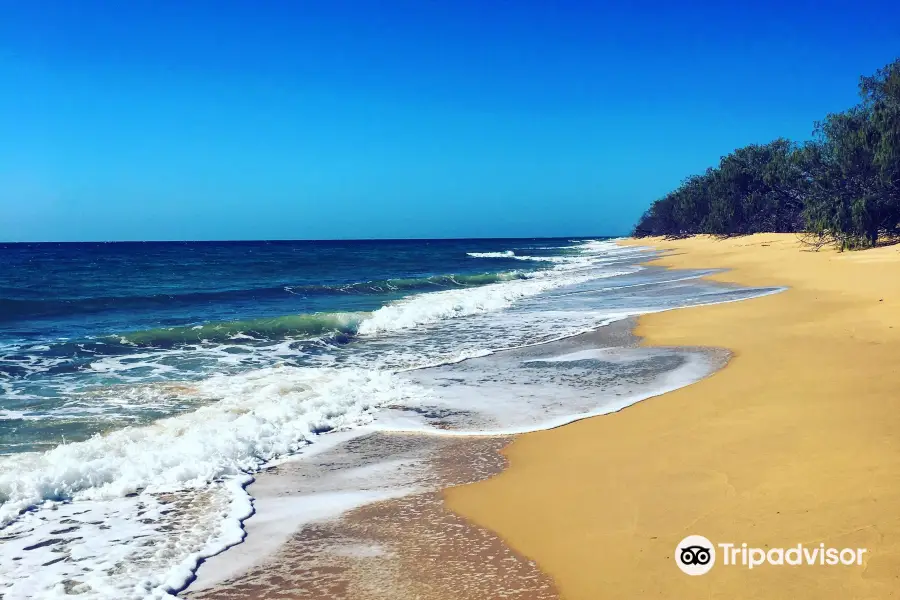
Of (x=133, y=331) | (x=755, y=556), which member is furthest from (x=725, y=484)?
(x=133, y=331)

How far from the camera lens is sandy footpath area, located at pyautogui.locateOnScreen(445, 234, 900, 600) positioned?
3.50 metres

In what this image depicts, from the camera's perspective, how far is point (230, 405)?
8.13 meters

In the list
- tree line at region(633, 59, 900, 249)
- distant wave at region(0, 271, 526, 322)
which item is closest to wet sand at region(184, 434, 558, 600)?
distant wave at region(0, 271, 526, 322)

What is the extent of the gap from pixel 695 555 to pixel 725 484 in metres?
1.09

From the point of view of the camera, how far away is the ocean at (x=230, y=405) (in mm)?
4449

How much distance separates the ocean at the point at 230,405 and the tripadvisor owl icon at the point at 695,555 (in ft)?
7.38

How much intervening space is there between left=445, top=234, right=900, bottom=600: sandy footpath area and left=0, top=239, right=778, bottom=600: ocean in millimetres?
844

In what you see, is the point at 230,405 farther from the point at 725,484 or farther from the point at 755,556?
the point at 755,556

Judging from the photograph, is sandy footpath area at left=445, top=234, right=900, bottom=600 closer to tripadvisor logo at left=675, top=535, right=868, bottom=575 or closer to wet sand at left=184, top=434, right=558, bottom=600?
tripadvisor logo at left=675, top=535, right=868, bottom=575

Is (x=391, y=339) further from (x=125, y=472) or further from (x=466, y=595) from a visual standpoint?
(x=466, y=595)

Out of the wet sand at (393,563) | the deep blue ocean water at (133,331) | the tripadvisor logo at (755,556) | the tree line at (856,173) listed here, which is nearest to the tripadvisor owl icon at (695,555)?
the tripadvisor logo at (755,556)

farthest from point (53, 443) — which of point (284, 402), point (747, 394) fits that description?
point (747, 394)

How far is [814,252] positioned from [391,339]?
24.9m

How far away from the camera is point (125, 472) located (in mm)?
5621
